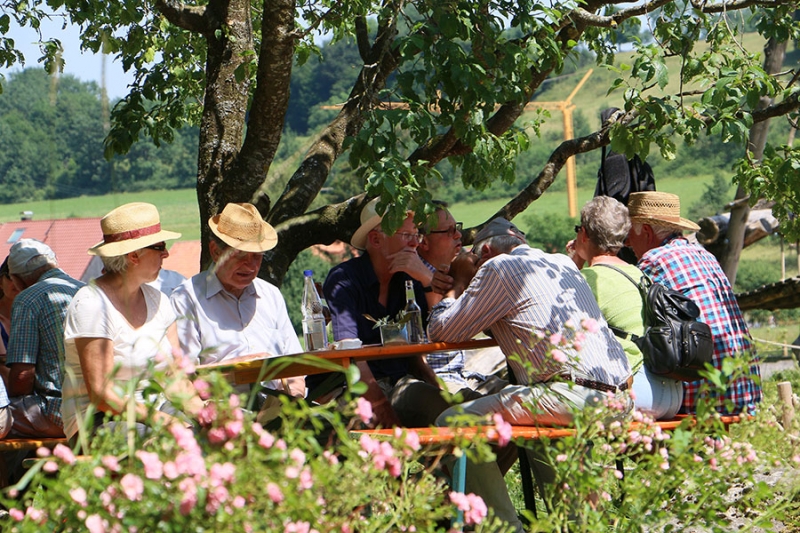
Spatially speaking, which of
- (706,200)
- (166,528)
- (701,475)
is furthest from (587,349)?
(706,200)

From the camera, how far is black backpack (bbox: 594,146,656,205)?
623 centimetres

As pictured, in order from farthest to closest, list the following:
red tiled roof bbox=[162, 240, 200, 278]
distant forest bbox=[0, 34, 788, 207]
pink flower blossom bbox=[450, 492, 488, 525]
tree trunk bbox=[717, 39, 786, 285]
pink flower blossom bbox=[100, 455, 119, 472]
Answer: red tiled roof bbox=[162, 240, 200, 278] < tree trunk bbox=[717, 39, 786, 285] < distant forest bbox=[0, 34, 788, 207] < pink flower blossom bbox=[450, 492, 488, 525] < pink flower blossom bbox=[100, 455, 119, 472]

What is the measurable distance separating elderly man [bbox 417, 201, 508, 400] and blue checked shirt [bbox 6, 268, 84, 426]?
1.71 metres

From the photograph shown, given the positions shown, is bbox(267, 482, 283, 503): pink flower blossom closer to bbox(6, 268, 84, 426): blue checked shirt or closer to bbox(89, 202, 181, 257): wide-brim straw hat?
bbox(89, 202, 181, 257): wide-brim straw hat

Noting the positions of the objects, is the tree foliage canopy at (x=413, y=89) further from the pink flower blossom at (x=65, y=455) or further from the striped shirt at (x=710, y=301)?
the pink flower blossom at (x=65, y=455)

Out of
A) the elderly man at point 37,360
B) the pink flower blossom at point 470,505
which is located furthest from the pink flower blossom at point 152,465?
the elderly man at point 37,360

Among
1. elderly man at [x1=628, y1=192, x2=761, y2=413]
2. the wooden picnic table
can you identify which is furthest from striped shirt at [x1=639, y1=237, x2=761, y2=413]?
the wooden picnic table

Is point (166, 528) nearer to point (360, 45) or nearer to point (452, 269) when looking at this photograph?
point (452, 269)

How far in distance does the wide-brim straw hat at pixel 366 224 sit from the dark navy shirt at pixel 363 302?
135mm

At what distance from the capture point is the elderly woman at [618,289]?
395 centimetres

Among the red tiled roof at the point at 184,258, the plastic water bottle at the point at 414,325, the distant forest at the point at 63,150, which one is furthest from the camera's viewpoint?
the red tiled roof at the point at 184,258

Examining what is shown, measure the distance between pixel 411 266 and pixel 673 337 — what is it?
1.13 metres

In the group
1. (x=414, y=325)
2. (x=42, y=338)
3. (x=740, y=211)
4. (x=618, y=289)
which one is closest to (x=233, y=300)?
(x=414, y=325)

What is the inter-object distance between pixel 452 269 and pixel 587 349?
2.72ft
